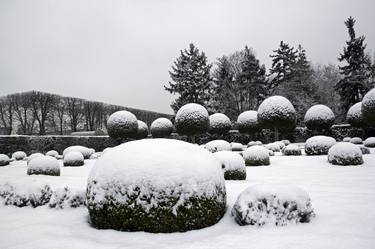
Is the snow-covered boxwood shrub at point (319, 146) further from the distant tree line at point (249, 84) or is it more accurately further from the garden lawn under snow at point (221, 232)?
the distant tree line at point (249, 84)

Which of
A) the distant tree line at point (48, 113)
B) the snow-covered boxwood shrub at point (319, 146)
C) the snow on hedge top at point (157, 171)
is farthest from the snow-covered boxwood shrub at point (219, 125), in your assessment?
the distant tree line at point (48, 113)

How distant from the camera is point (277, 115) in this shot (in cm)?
1980

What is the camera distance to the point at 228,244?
3271mm

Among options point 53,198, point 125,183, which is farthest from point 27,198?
point 125,183

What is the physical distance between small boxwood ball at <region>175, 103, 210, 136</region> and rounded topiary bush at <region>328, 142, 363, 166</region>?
1302 centimetres

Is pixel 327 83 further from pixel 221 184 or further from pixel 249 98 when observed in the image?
pixel 221 184

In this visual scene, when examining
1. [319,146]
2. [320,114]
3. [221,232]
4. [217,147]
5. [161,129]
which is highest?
[320,114]

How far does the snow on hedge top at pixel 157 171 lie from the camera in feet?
12.2

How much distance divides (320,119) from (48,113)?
1336 inches

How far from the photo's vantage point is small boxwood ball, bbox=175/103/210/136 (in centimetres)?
2197

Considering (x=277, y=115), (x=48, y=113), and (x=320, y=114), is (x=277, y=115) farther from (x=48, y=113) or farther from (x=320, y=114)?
(x=48, y=113)

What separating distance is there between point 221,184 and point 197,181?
0.49 metres

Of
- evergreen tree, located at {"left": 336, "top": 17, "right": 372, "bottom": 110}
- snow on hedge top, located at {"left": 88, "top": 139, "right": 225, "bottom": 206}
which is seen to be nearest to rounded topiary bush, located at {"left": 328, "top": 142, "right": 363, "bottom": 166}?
snow on hedge top, located at {"left": 88, "top": 139, "right": 225, "bottom": 206}

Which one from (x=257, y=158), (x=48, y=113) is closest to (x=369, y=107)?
(x=257, y=158)
